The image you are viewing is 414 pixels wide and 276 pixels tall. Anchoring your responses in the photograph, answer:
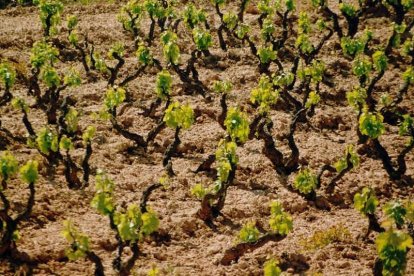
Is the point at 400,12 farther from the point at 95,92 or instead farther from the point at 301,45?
the point at 95,92

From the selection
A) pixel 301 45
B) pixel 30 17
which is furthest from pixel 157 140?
pixel 30 17

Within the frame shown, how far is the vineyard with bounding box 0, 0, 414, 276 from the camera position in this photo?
789cm

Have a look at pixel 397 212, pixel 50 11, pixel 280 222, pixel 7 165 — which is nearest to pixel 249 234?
pixel 280 222

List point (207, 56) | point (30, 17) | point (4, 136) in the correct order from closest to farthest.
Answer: point (4, 136), point (207, 56), point (30, 17)

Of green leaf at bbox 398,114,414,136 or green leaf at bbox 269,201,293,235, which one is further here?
green leaf at bbox 398,114,414,136

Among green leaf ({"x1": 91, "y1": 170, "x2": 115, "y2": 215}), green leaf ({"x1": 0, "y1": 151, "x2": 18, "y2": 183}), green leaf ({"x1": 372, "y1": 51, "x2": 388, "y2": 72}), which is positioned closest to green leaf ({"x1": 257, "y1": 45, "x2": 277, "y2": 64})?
green leaf ({"x1": 372, "y1": 51, "x2": 388, "y2": 72})

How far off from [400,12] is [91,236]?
13176mm

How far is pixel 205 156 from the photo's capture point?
11047 millimetres

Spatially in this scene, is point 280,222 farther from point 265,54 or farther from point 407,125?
point 265,54

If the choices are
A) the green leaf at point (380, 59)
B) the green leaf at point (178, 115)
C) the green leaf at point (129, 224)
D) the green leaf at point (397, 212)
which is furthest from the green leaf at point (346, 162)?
the green leaf at point (129, 224)

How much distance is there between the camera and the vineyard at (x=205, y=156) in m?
Result: 7.89

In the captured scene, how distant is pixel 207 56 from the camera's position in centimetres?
1535

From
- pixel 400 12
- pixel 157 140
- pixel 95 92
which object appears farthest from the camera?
pixel 400 12

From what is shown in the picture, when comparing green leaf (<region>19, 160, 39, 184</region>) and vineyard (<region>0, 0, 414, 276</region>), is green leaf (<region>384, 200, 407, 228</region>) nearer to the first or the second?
vineyard (<region>0, 0, 414, 276</region>)
